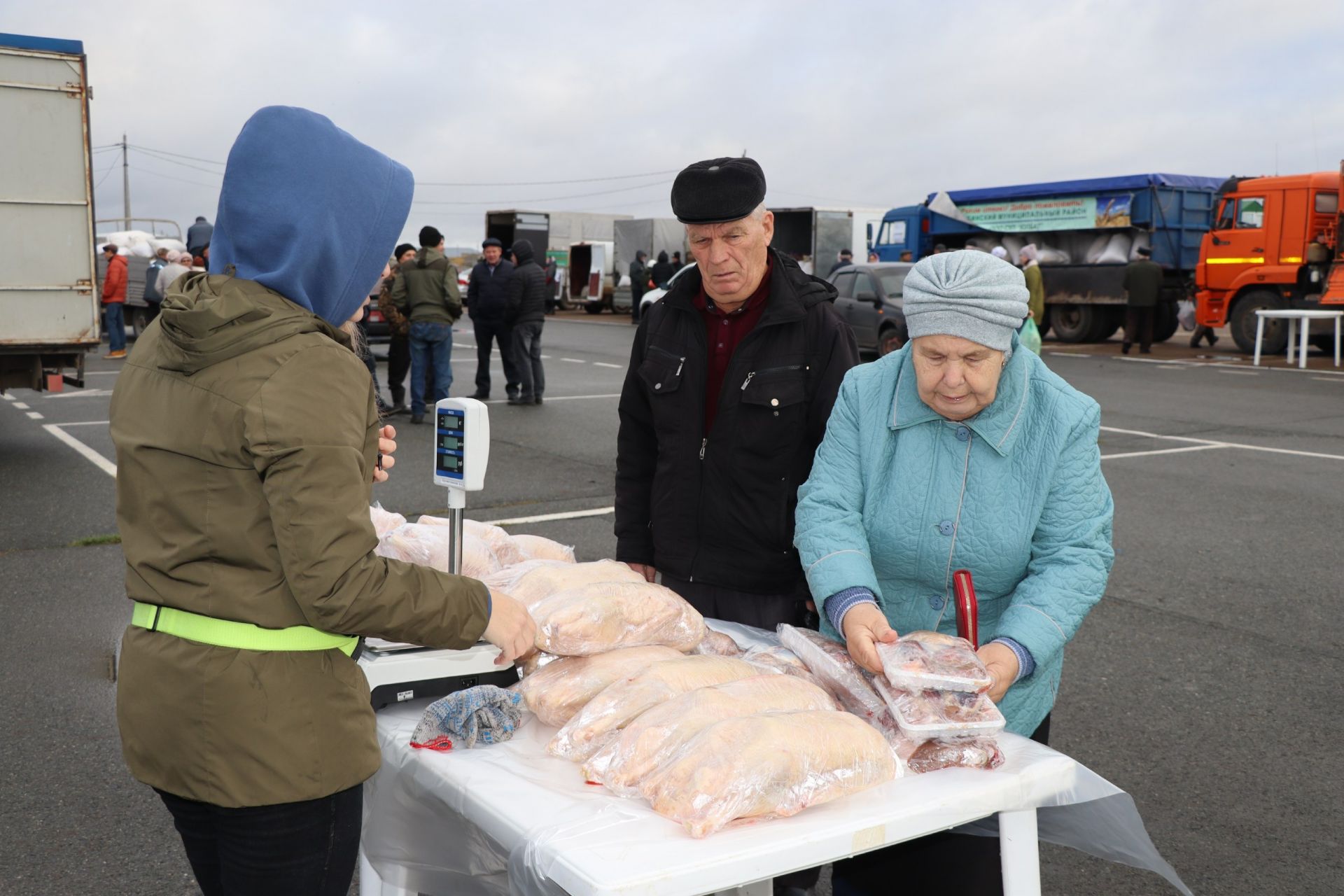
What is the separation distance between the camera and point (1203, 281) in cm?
2256

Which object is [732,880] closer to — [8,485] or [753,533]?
[753,533]

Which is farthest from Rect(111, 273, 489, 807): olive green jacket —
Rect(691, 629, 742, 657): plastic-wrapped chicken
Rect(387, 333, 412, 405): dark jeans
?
Rect(387, 333, 412, 405): dark jeans

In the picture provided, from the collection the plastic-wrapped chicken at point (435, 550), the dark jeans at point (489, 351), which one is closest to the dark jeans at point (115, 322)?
the dark jeans at point (489, 351)

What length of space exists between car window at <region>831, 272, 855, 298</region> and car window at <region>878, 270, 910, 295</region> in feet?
1.78

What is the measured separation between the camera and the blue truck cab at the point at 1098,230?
78.2 ft

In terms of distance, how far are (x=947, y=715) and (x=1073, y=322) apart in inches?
983

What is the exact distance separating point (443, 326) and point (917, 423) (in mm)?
11123

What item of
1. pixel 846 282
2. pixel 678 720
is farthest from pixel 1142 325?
pixel 678 720

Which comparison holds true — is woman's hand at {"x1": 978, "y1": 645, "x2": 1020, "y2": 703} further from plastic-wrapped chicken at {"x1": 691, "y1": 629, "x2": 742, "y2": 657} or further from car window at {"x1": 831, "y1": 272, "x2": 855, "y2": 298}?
car window at {"x1": 831, "y1": 272, "x2": 855, "y2": 298}

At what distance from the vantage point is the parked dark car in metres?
18.4

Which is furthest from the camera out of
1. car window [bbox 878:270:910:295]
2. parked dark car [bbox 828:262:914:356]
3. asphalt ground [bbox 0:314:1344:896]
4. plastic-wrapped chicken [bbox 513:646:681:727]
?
car window [bbox 878:270:910:295]

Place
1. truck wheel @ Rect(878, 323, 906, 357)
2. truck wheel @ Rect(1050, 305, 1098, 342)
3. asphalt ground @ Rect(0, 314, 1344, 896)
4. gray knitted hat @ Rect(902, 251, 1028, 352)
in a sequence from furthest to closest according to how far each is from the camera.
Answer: truck wheel @ Rect(1050, 305, 1098, 342) → truck wheel @ Rect(878, 323, 906, 357) → asphalt ground @ Rect(0, 314, 1344, 896) → gray knitted hat @ Rect(902, 251, 1028, 352)

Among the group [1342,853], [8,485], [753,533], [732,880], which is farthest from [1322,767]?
[8,485]

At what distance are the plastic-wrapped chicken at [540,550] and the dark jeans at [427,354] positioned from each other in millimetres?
10095
